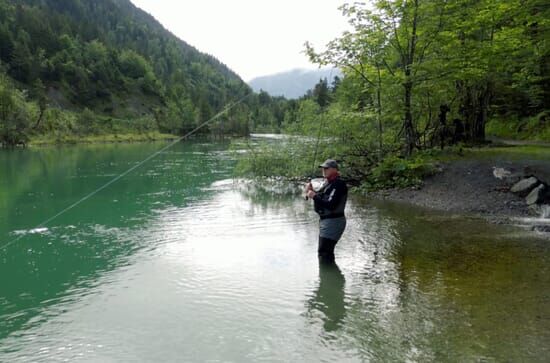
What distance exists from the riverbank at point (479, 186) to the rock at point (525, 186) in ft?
0.66

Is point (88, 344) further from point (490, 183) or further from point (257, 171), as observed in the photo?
point (257, 171)

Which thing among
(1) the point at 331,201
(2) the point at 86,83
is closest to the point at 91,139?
(2) the point at 86,83

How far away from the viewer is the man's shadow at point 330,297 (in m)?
6.82

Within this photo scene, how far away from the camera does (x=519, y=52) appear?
19531 mm

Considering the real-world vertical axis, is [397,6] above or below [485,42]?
above

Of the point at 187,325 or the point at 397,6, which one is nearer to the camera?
the point at 187,325

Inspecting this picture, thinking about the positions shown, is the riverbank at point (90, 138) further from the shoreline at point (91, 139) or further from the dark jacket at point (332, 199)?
the dark jacket at point (332, 199)

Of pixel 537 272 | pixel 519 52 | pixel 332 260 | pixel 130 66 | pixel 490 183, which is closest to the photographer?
pixel 537 272

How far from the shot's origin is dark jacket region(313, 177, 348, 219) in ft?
28.8

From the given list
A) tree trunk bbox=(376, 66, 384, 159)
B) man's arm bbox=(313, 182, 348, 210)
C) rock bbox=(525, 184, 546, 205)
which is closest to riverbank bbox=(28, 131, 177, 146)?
tree trunk bbox=(376, 66, 384, 159)

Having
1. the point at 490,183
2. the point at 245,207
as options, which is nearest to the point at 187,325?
Answer: the point at 245,207

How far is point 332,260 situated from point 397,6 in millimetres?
13411

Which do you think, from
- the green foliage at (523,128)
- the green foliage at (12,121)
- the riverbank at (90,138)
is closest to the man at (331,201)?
the green foliage at (523,128)

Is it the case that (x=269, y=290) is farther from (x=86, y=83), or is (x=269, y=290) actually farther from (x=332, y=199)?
(x=86, y=83)
